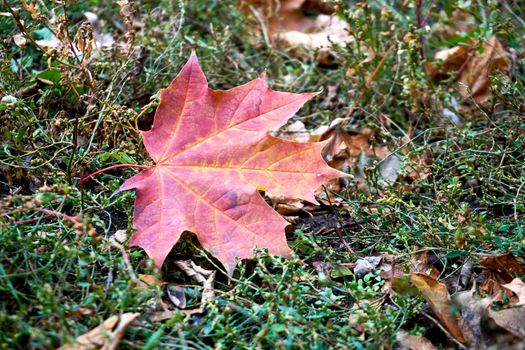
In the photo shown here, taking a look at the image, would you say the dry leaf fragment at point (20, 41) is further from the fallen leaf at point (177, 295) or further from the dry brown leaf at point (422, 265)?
the dry brown leaf at point (422, 265)

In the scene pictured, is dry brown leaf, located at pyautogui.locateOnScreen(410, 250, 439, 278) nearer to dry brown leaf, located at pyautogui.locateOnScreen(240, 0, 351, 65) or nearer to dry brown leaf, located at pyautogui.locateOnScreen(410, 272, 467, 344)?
dry brown leaf, located at pyautogui.locateOnScreen(410, 272, 467, 344)

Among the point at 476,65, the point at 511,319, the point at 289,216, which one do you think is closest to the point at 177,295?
the point at 289,216

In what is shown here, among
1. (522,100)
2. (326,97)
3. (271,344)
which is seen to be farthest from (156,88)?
(522,100)

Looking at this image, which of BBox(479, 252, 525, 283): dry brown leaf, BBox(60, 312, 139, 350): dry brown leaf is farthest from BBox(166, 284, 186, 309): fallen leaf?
BBox(479, 252, 525, 283): dry brown leaf

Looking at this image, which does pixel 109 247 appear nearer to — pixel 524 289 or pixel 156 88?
pixel 156 88

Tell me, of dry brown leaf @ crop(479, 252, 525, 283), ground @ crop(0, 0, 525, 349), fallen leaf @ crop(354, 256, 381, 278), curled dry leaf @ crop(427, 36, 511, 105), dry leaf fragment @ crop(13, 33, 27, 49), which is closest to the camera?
ground @ crop(0, 0, 525, 349)

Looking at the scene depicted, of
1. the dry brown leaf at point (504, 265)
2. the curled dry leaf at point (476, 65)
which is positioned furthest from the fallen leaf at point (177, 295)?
the curled dry leaf at point (476, 65)
